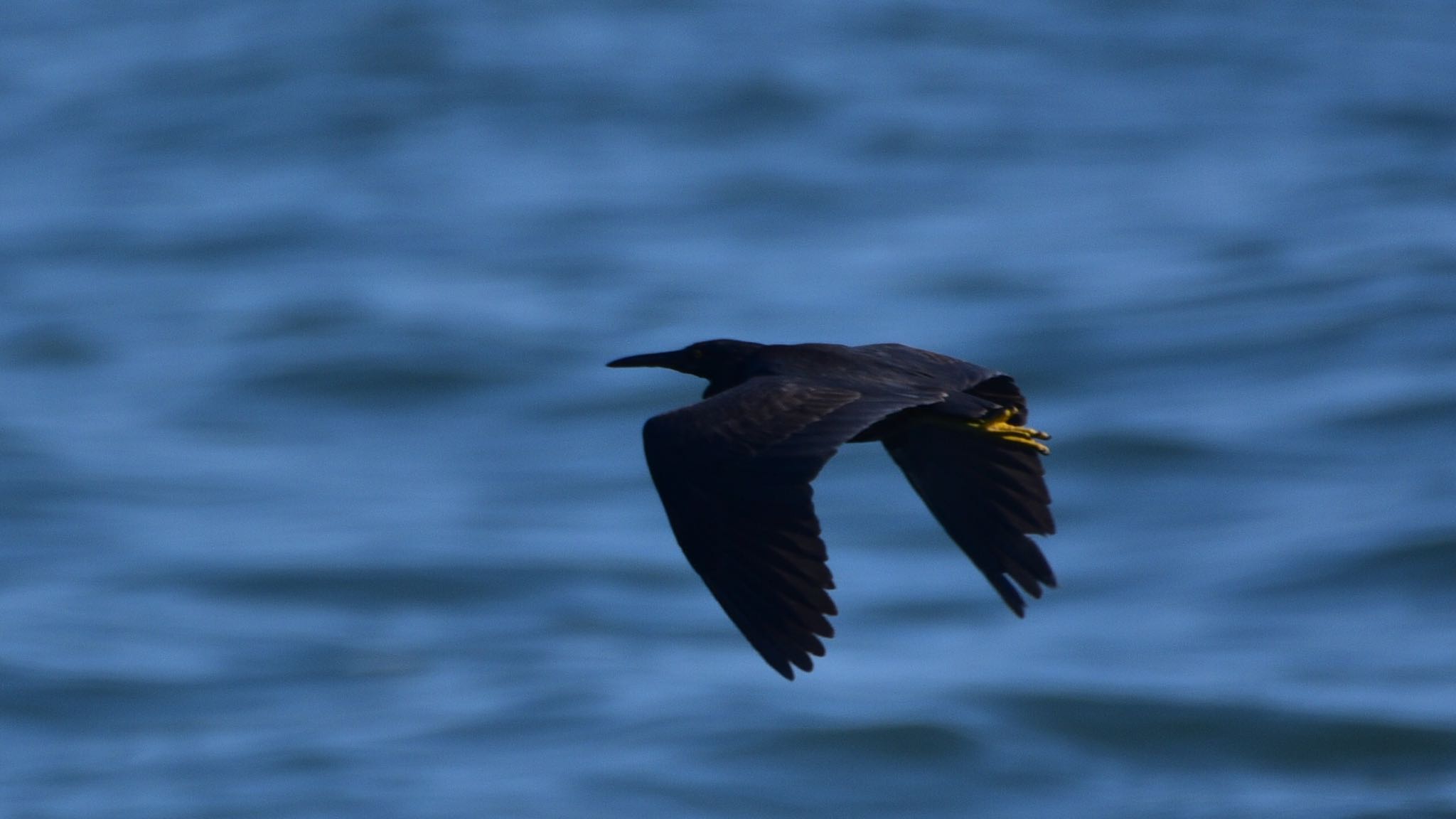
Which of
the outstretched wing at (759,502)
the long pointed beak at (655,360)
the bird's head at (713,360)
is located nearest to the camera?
the outstretched wing at (759,502)

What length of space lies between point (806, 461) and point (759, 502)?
0.67 ft

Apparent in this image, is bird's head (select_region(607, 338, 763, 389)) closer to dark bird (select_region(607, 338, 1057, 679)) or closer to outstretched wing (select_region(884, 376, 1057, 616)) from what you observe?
dark bird (select_region(607, 338, 1057, 679))

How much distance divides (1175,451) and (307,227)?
1631cm

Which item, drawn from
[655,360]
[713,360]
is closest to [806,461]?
[713,360]

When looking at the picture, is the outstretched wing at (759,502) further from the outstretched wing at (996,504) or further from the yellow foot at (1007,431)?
the outstretched wing at (996,504)

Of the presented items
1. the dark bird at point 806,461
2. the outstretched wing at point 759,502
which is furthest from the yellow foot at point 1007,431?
the outstretched wing at point 759,502

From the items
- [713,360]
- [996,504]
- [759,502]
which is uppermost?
[713,360]

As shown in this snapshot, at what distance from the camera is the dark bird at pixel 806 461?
22.4 feet

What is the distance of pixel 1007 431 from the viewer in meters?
8.31

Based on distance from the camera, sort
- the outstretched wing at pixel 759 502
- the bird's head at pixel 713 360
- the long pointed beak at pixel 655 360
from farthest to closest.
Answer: the long pointed beak at pixel 655 360 → the bird's head at pixel 713 360 → the outstretched wing at pixel 759 502

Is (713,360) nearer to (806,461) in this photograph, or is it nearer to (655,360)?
(655,360)

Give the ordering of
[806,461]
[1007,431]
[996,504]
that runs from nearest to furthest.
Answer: [806,461]
[1007,431]
[996,504]

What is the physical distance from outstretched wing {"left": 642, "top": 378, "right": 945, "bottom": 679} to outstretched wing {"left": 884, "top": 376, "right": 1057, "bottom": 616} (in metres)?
1.25

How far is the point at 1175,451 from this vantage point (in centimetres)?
2680
